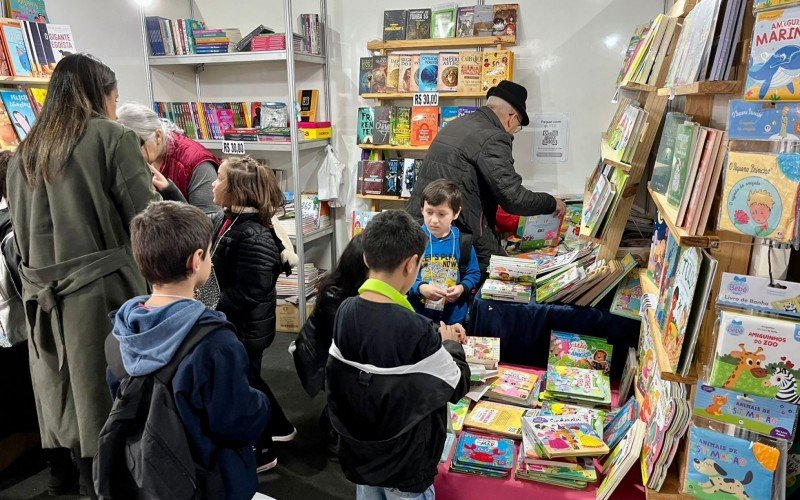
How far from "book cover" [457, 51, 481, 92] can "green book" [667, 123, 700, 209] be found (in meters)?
2.27

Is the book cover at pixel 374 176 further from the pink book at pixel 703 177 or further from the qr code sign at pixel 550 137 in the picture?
the pink book at pixel 703 177

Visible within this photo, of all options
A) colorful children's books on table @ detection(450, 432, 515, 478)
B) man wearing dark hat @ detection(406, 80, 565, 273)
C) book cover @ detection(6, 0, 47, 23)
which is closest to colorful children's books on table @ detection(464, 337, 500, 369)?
colorful children's books on table @ detection(450, 432, 515, 478)

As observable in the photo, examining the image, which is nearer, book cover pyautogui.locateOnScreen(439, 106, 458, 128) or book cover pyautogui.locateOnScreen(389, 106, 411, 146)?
book cover pyautogui.locateOnScreen(439, 106, 458, 128)

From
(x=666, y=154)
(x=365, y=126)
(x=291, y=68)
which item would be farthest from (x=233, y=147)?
(x=666, y=154)

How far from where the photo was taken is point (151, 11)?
4.32 meters

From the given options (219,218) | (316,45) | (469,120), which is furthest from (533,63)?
(219,218)

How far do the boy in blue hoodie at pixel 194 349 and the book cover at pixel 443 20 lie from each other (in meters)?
2.79

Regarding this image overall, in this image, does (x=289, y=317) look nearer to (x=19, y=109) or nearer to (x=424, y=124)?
(x=424, y=124)

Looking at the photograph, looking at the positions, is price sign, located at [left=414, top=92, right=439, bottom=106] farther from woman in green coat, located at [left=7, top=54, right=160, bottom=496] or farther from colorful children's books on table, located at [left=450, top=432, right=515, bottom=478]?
colorful children's books on table, located at [left=450, top=432, right=515, bottom=478]

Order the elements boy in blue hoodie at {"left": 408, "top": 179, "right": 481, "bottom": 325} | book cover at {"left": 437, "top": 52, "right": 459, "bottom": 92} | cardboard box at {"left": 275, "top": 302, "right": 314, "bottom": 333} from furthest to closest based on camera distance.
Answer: cardboard box at {"left": 275, "top": 302, "right": 314, "bottom": 333}, book cover at {"left": 437, "top": 52, "right": 459, "bottom": 92}, boy in blue hoodie at {"left": 408, "top": 179, "right": 481, "bottom": 325}

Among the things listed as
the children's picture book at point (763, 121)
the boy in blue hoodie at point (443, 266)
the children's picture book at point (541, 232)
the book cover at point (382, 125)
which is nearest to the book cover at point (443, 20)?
the book cover at point (382, 125)

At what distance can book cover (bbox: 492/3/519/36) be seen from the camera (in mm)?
3652

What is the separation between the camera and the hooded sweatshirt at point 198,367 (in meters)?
1.37

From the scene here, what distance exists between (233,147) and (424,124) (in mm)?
1472
